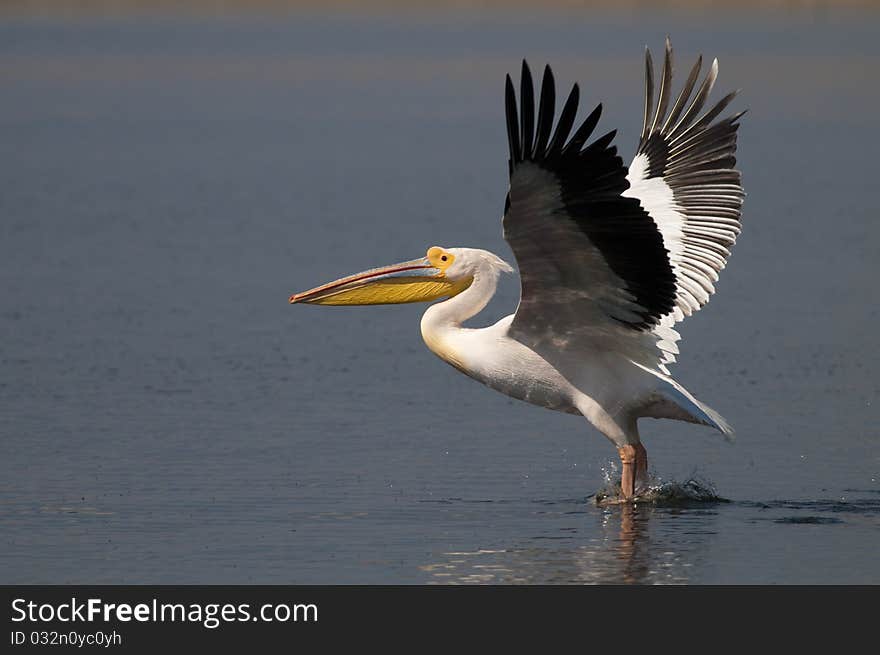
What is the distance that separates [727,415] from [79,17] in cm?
4395

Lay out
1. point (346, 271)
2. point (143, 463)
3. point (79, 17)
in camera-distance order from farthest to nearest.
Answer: point (79, 17)
point (346, 271)
point (143, 463)

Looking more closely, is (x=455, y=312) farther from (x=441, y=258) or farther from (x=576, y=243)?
(x=576, y=243)

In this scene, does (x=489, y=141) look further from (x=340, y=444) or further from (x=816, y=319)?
(x=340, y=444)

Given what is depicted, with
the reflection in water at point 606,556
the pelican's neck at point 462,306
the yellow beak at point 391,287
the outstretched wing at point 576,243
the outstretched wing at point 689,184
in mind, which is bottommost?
the reflection in water at point 606,556

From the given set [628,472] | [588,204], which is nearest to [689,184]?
[628,472]

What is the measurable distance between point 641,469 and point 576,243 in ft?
4.75

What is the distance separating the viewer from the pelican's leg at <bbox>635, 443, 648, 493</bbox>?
8.81 m

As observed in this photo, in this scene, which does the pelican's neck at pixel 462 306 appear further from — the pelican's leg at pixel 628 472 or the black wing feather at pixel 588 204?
the pelican's leg at pixel 628 472

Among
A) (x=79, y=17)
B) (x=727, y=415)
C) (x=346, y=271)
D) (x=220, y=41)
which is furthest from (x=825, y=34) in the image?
(x=727, y=415)

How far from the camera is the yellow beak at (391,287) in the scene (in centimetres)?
905

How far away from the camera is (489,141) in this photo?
86.2 feet

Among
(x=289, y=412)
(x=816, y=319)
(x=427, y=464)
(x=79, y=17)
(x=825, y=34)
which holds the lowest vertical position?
(x=427, y=464)

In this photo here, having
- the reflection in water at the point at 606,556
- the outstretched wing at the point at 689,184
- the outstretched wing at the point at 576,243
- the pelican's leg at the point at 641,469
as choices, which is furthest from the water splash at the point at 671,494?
the outstretched wing at the point at 689,184
